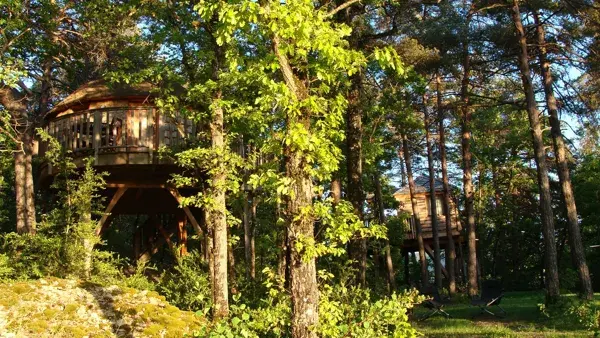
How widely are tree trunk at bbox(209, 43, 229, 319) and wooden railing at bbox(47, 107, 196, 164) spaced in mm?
3050

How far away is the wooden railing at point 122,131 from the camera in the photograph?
536 inches

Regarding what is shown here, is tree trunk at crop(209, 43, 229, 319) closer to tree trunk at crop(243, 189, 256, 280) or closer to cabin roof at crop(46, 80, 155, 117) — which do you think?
tree trunk at crop(243, 189, 256, 280)

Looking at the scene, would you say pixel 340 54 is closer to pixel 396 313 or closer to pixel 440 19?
pixel 396 313

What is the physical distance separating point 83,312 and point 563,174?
14.3 metres

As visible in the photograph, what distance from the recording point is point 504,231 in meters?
33.8

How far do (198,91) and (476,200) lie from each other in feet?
88.1

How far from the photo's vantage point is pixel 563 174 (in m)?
17.4

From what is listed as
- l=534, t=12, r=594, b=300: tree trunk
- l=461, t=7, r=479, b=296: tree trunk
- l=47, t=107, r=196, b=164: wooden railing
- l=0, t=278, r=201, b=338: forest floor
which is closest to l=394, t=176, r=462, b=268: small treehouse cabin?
l=461, t=7, r=479, b=296: tree trunk

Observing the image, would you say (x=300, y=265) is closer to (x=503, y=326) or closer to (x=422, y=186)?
(x=503, y=326)

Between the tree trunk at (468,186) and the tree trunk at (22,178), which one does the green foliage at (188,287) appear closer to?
the tree trunk at (22,178)

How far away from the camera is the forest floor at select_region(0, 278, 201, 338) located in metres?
8.48

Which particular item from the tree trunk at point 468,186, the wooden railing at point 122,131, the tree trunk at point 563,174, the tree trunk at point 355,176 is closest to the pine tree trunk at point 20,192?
the wooden railing at point 122,131

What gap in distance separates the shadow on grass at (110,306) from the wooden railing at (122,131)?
13.7ft

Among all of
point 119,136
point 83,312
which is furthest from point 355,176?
point 119,136
